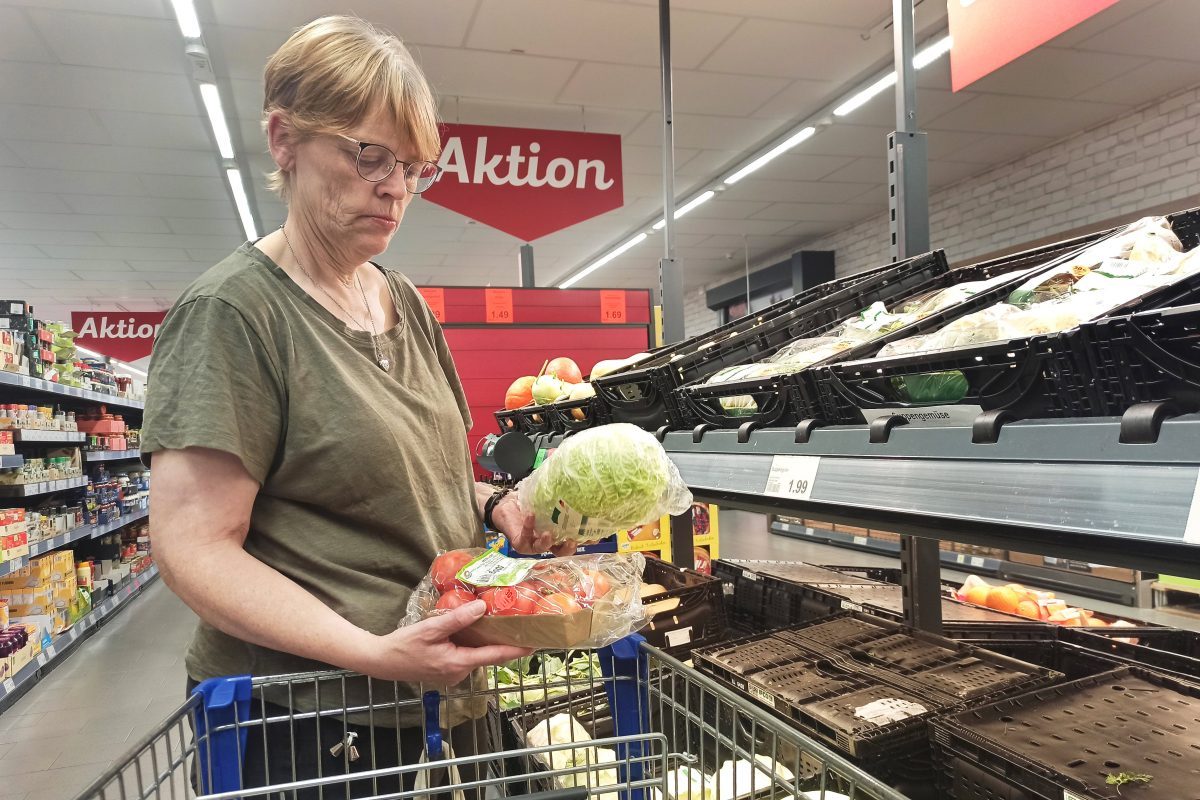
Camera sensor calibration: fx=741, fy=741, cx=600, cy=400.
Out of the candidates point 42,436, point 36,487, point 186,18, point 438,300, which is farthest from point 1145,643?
point 42,436

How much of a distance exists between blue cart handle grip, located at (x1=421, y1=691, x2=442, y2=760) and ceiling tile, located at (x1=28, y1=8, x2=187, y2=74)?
5.17m

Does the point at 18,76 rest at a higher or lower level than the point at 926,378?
higher

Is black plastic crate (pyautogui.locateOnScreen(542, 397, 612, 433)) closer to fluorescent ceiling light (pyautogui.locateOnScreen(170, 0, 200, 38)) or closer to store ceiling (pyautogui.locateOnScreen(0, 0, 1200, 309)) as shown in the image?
store ceiling (pyautogui.locateOnScreen(0, 0, 1200, 309))

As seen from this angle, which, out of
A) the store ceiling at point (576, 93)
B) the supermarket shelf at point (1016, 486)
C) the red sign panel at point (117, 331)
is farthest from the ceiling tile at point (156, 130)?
the red sign panel at point (117, 331)

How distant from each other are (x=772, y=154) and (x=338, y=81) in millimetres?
6957

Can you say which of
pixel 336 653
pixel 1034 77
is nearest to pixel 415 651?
pixel 336 653

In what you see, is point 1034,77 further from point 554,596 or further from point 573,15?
point 554,596

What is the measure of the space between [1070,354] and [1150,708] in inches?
36.4

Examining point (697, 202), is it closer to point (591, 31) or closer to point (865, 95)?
point (865, 95)

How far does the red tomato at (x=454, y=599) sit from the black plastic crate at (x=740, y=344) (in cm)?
65

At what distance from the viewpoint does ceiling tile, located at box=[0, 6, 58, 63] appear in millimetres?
4453

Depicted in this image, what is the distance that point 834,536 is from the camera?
7965 mm

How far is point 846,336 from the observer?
4.67 feet

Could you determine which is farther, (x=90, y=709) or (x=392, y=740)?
(x=90, y=709)
